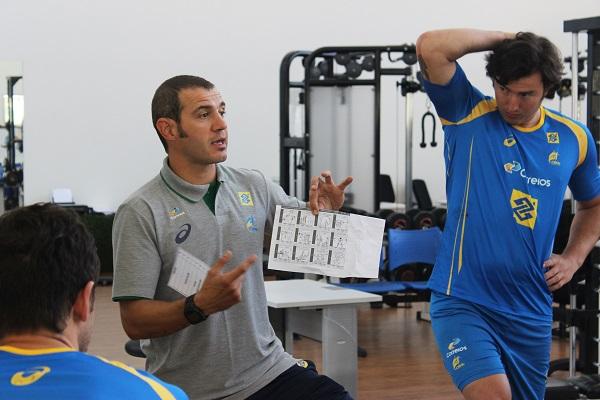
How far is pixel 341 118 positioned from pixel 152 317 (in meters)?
5.31

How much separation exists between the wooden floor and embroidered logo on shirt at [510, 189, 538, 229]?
256 cm

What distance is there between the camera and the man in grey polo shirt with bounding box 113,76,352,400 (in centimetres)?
222

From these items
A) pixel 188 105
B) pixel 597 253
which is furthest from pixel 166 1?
pixel 188 105

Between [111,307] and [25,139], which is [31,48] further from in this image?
[111,307]

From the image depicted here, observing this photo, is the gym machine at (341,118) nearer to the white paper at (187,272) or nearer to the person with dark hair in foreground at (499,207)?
the person with dark hair in foreground at (499,207)

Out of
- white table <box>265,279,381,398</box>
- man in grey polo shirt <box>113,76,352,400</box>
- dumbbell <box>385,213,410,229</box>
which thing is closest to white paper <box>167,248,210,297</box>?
man in grey polo shirt <box>113,76,352,400</box>

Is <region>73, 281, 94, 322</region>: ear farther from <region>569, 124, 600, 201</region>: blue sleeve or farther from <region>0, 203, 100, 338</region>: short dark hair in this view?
<region>569, 124, 600, 201</region>: blue sleeve

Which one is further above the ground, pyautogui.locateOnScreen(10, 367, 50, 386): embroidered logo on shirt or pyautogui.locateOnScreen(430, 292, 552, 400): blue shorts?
pyautogui.locateOnScreen(10, 367, 50, 386): embroidered logo on shirt

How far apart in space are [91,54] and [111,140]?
3.04 ft

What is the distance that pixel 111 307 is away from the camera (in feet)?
25.2

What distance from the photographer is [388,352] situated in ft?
20.0

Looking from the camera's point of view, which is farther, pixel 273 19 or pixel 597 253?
pixel 273 19

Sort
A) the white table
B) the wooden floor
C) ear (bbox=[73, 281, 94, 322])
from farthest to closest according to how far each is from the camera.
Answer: the wooden floor → the white table → ear (bbox=[73, 281, 94, 322])

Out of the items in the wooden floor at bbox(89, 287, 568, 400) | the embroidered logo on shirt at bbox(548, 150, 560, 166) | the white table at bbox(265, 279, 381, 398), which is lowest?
the wooden floor at bbox(89, 287, 568, 400)
